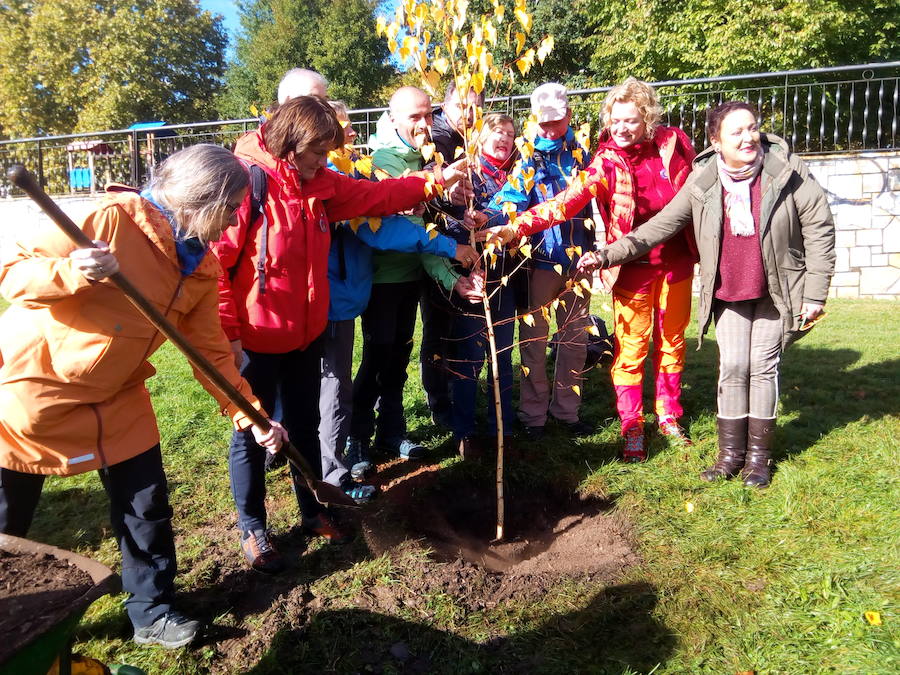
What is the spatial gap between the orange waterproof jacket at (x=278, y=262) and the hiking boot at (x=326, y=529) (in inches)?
39.3

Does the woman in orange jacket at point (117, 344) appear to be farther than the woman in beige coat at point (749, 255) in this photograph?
No

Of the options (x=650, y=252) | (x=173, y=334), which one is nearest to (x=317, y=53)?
(x=650, y=252)

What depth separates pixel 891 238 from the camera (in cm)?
1005

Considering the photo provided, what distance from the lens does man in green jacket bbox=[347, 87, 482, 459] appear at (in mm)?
3982

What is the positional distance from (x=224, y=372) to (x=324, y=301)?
668 mm

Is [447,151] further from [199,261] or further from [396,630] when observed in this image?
[396,630]

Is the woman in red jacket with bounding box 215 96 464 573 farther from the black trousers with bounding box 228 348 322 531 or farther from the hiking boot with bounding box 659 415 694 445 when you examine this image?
the hiking boot with bounding box 659 415 694 445

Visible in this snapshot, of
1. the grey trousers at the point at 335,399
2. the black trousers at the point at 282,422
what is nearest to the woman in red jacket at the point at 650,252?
the grey trousers at the point at 335,399

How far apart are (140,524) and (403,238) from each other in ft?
6.39

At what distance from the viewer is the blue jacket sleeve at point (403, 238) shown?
149 inches

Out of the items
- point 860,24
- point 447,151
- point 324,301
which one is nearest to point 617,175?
point 447,151

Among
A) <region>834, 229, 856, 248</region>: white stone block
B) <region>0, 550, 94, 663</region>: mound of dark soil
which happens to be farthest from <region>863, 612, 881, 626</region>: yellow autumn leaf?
<region>834, 229, 856, 248</region>: white stone block

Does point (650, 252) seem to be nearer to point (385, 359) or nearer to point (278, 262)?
point (385, 359)

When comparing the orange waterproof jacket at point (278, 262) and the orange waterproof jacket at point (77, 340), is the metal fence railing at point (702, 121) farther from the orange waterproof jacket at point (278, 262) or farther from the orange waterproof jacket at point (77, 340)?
the orange waterproof jacket at point (77, 340)
